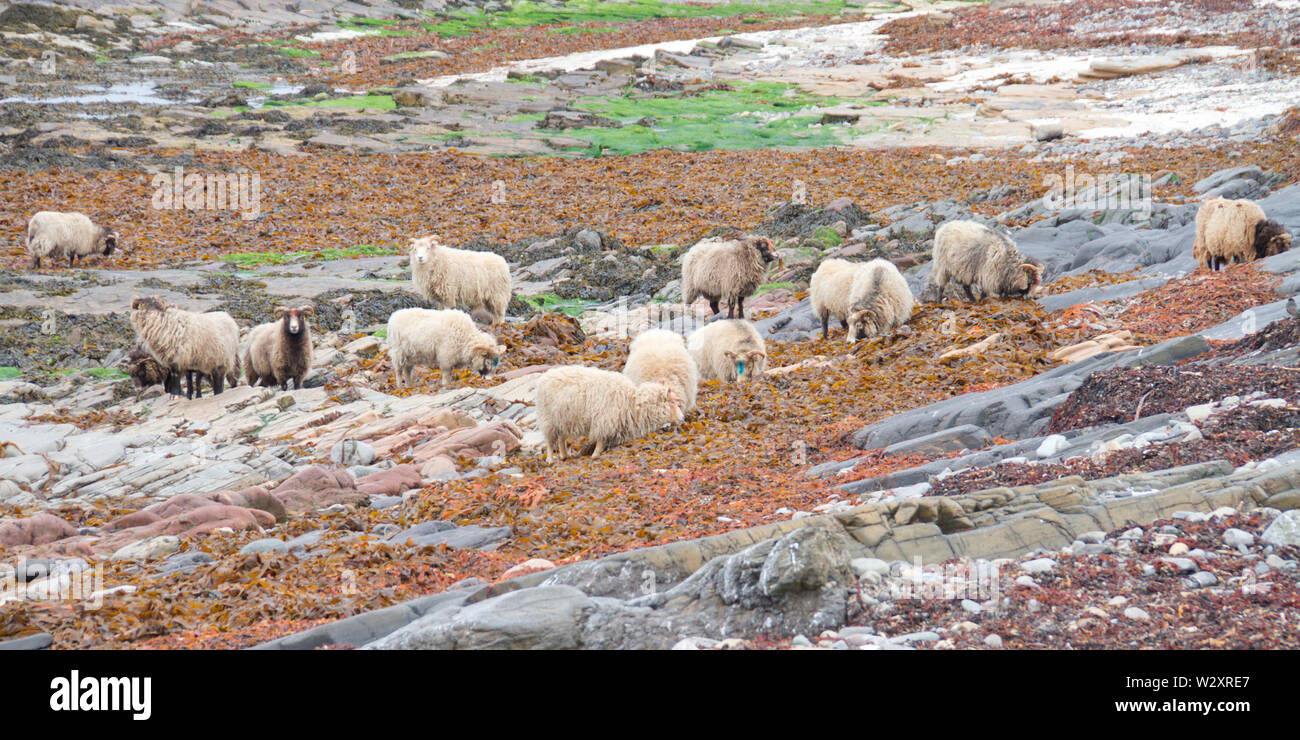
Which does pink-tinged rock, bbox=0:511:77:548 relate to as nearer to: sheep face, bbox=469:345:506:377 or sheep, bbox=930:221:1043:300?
sheep face, bbox=469:345:506:377

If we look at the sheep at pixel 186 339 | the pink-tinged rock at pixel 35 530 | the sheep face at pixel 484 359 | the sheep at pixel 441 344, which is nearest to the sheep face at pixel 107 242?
the sheep at pixel 186 339

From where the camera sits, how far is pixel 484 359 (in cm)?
1526

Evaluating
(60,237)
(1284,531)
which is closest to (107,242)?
(60,237)

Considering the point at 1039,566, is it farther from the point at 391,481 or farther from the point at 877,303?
the point at 877,303

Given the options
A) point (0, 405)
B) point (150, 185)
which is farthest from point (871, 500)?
point (150, 185)

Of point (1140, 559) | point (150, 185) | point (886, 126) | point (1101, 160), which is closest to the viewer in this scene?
point (1140, 559)

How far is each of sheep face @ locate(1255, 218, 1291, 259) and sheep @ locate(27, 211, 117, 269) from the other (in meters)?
23.7

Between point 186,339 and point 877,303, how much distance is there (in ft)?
34.1

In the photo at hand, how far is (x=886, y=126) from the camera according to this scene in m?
39.1

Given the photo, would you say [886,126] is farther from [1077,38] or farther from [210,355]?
[210,355]

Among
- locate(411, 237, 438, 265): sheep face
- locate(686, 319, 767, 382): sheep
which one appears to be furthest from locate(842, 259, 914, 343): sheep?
locate(411, 237, 438, 265): sheep face

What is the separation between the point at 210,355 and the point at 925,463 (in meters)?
11.3

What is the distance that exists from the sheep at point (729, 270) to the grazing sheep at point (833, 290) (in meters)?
1.46

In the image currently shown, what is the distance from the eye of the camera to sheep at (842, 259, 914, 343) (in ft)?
48.2
